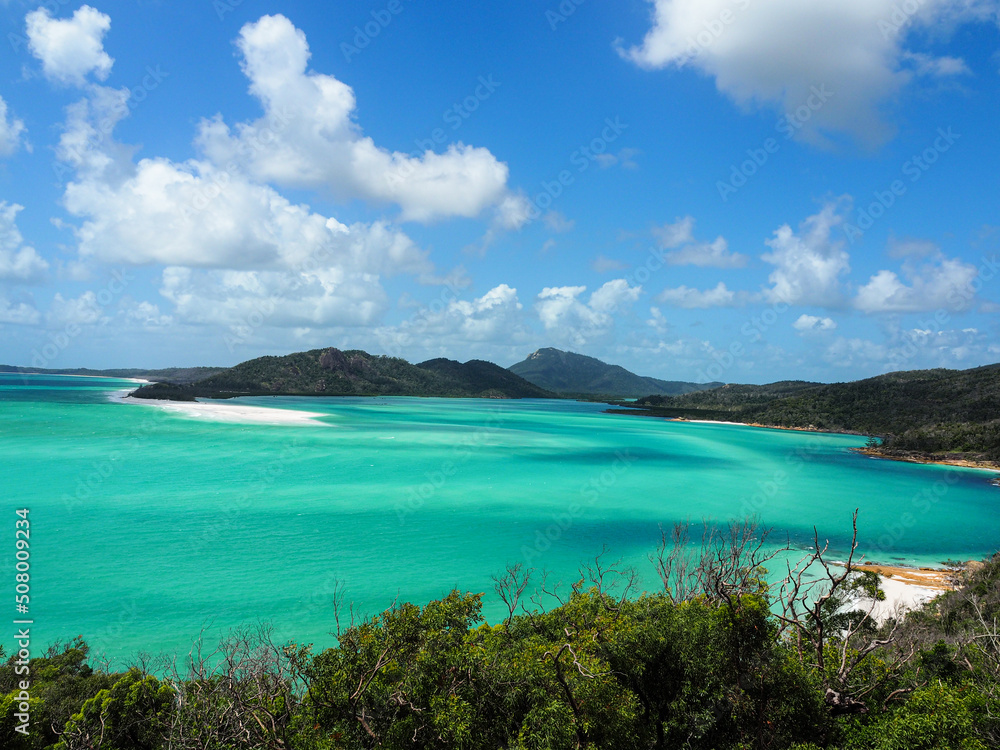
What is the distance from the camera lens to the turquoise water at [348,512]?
16.1 metres

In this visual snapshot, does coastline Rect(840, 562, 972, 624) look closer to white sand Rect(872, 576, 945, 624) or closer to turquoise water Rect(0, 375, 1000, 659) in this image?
white sand Rect(872, 576, 945, 624)

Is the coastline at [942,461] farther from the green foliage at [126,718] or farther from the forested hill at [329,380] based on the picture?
the forested hill at [329,380]

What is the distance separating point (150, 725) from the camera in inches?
303

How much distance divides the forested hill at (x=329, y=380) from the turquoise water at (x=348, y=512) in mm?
62785

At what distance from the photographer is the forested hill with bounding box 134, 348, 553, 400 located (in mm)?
119637

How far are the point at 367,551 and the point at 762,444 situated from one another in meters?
59.4

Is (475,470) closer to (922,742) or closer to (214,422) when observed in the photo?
(922,742)

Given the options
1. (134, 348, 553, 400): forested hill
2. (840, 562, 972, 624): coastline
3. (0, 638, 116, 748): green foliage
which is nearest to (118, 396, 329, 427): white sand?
(134, 348, 553, 400): forested hill

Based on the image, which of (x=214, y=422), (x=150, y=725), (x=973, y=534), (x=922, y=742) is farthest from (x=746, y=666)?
(x=214, y=422)

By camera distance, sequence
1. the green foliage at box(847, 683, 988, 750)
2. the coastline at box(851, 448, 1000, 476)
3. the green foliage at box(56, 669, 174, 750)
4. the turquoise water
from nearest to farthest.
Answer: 1. the green foliage at box(847, 683, 988, 750)
2. the green foliage at box(56, 669, 174, 750)
3. the turquoise water
4. the coastline at box(851, 448, 1000, 476)

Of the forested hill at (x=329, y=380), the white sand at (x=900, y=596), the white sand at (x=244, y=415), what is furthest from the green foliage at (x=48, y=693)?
the forested hill at (x=329, y=380)

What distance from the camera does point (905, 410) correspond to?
75125 mm

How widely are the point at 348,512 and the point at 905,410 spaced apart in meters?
81.1

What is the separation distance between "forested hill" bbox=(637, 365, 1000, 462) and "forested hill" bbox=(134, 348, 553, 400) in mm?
80038
